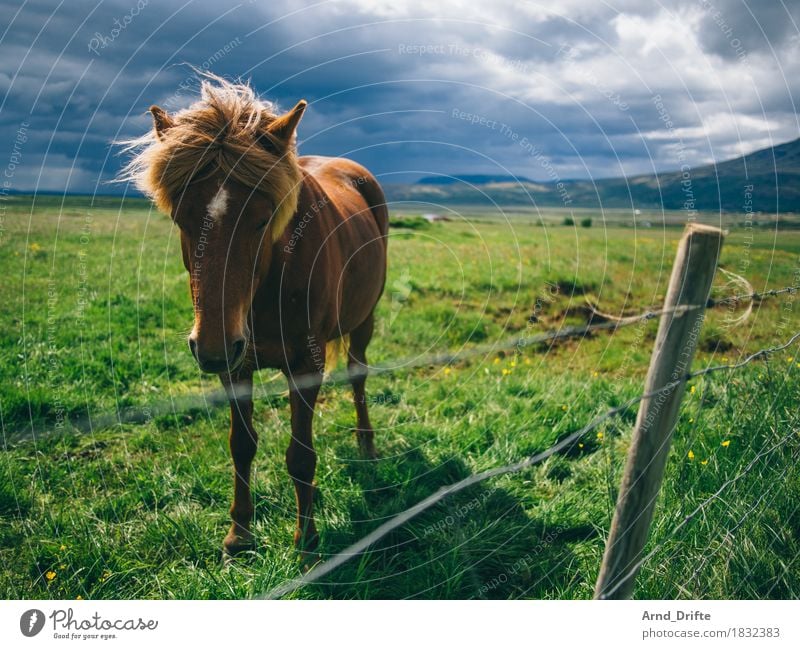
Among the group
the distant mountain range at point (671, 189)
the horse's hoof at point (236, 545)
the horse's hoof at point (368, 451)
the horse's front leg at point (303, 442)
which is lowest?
the horse's hoof at point (236, 545)

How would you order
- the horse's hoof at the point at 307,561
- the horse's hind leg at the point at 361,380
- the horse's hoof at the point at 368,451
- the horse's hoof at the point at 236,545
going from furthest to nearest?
the horse's hind leg at the point at 361,380
the horse's hoof at the point at 368,451
the horse's hoof at the point at 236,545
the horse's hoof at the point at 307,561

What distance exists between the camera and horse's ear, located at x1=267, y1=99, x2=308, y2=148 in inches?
121

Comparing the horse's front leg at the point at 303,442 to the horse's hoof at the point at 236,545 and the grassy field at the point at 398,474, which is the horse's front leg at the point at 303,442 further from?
the horse's hoof at the point at 236,545

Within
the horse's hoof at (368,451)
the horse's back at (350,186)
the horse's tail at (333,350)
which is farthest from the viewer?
the horse's tail at (333,350)

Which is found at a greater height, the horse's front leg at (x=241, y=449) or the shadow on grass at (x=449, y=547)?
the horse's front leg at (x=241, y=449)

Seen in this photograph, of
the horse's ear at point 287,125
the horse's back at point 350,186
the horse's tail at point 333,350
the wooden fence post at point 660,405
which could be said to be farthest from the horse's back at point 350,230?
the wooden fence post at point 660,405

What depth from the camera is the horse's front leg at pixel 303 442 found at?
360 cm

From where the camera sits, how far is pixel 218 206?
2756 mm

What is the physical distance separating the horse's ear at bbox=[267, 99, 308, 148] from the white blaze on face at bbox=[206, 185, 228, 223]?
0.53 m

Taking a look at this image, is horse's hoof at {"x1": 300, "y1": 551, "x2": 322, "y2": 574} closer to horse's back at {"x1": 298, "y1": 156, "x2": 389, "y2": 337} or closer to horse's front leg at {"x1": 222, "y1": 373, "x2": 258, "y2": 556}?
horse's front leg at {"x1": 222, "y1": 373, "x2": 258, "y2": 556}

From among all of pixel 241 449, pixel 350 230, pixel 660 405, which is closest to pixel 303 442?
pixel 241 449

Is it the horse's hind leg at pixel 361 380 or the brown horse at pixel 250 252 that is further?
the horse's hind leg at pixel 361 380

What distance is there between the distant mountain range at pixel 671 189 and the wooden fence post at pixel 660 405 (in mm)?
864
